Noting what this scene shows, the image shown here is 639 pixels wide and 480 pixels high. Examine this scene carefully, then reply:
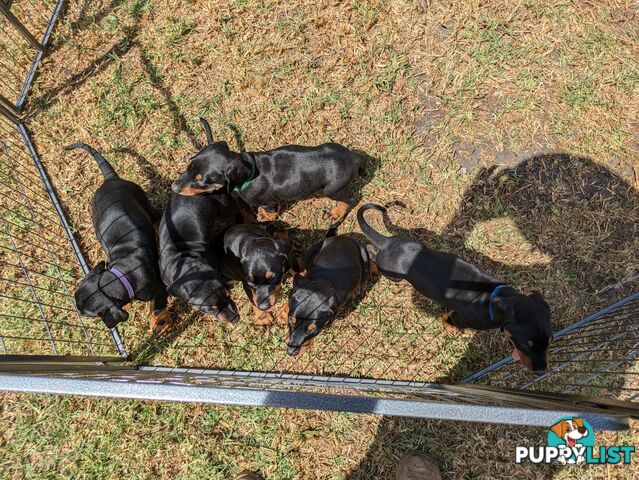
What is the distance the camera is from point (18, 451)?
4457 millimetres

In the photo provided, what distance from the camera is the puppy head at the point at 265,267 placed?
3.77 meters

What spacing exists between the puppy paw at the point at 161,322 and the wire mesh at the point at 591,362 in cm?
308

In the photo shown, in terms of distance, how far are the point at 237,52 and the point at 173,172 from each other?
5.05 ft

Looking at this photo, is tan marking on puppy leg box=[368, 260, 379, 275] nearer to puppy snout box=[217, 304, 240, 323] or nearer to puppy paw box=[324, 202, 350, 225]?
puppy paw box=[324, 202, 350, 225]

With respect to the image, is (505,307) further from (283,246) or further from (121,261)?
(121,261)

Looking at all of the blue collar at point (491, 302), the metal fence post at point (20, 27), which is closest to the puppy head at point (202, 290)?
the blue collar at point (491, 302)

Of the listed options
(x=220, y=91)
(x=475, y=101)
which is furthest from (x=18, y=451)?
(x=475, y=101)

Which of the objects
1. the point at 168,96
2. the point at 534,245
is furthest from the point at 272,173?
the point at 534,245

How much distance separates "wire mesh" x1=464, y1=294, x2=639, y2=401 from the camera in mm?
4152

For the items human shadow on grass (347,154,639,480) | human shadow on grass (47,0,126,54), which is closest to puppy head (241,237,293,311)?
human shadow on grass (347,154,639,480)

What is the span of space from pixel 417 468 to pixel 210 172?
11.0ft

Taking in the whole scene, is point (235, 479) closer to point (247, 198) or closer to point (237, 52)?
point (247, 198)

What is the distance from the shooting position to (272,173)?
415 centimetres

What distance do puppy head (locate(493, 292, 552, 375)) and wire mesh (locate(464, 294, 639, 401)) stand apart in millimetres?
688
